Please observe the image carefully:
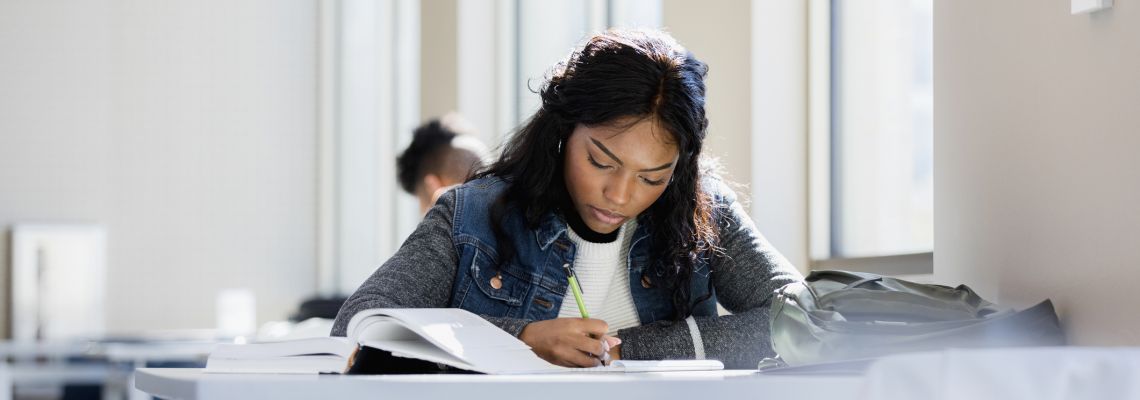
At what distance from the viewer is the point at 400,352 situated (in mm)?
1268

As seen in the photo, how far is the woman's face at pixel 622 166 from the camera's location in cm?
185

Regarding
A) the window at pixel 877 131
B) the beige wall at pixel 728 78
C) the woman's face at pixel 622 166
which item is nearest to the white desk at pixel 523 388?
the woman's face at pixel 622 166

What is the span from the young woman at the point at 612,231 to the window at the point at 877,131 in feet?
2.51

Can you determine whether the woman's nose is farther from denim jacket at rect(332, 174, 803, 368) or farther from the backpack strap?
the backpack strap

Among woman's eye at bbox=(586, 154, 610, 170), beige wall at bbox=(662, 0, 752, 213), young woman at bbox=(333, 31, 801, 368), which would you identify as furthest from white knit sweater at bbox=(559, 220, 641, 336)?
beige wall at bbox=(662, 0, 752, 213)

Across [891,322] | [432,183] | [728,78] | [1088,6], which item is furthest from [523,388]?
[432,183]

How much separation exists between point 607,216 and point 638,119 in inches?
5.9

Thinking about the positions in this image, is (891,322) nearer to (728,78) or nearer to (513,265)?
(513,265)

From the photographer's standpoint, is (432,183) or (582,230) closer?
(582,230)

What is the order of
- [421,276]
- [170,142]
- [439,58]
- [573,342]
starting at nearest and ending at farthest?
1. [573,342]
2. [421,276]
3. [439,58]
4. [170,142]

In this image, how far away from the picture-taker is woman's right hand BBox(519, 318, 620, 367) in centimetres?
163

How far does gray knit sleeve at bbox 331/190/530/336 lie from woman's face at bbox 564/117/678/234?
21 centimetres

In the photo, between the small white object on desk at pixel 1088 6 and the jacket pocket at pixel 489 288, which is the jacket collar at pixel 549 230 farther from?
the small white object on desk at pixel 1088 6

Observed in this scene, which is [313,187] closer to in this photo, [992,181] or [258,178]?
[258,178]
